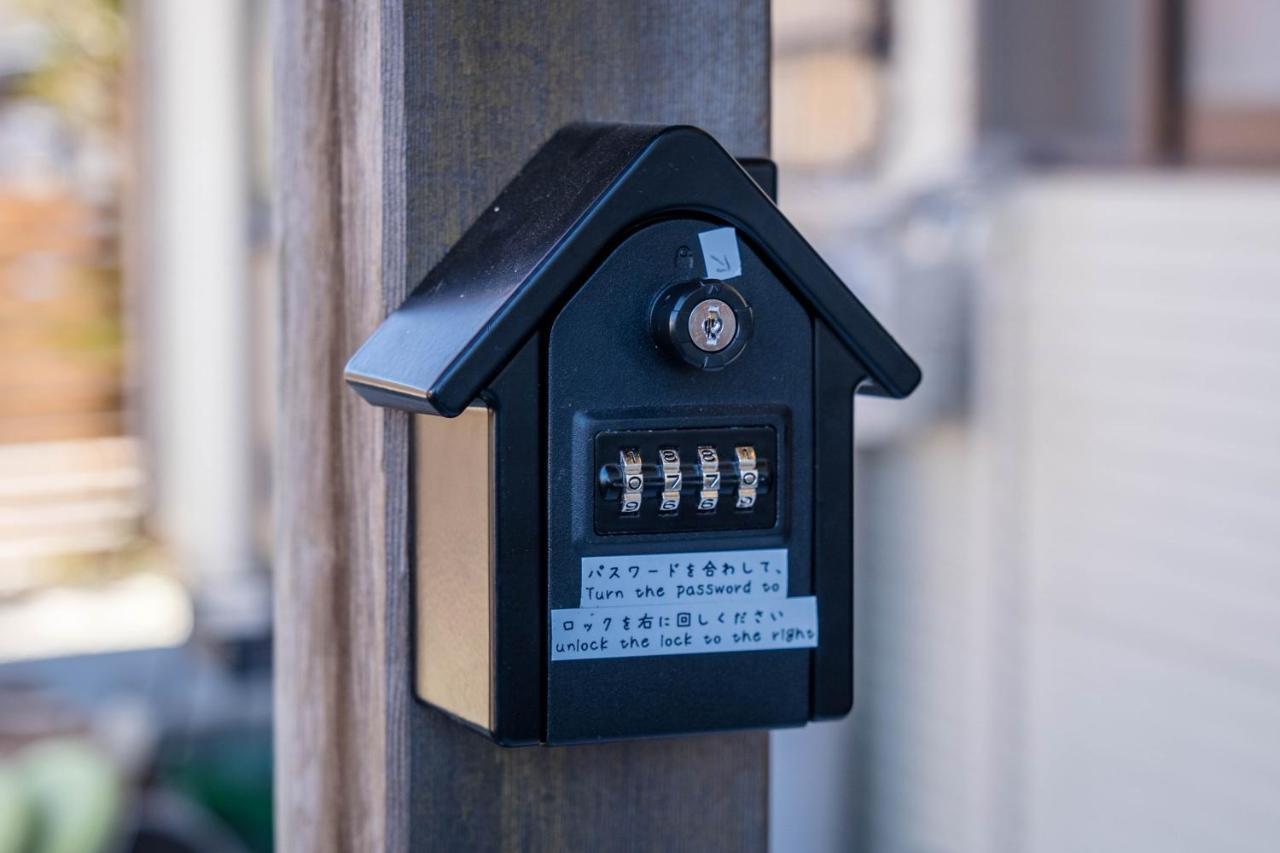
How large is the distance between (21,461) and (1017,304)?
205 inches

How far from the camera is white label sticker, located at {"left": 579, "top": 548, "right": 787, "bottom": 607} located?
30.7 inches

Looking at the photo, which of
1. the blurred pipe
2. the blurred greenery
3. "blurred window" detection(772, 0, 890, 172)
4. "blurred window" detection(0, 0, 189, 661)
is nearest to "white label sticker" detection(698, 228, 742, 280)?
"blurred window" detection(772, 0, 890, 172)

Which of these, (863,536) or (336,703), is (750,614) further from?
(863,536)

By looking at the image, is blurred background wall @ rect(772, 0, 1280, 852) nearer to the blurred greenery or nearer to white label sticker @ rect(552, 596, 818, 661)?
white label sticker @ rect(552, 596, 818, 661)

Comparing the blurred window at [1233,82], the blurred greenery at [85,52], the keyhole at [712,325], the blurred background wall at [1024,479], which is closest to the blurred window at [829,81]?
the blurred background wall at [1024,479]

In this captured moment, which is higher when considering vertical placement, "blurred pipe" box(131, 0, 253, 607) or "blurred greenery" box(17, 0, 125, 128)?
"blurred greenery" box(17, 0, 125, 128)

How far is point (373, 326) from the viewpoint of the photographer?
2.76ft

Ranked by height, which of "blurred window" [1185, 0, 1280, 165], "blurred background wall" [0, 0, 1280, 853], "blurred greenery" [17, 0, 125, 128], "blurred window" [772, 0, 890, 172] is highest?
"blurred greenery" [17, 0, 125, 128]

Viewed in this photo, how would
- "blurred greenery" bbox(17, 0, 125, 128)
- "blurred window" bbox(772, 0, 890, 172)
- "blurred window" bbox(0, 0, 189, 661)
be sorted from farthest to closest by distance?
"blurred greenery" bbox(17, 0, 125, 128) < "blurred window" bbox(0, 0, 189, 661) < "blurred window" bbox(772, 0, 890, 172)

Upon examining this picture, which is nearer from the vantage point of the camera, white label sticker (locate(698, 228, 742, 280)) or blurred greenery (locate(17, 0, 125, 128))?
white label sticker (locate(698, 228, 742, 280))

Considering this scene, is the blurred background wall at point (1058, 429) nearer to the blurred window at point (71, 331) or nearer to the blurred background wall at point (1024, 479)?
the blurred background wall at point (1024, 479)

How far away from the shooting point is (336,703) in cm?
88

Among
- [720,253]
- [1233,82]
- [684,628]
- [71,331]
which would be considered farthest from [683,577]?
[71,331]

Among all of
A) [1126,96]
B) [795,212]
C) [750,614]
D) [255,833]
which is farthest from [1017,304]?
[750,614]
